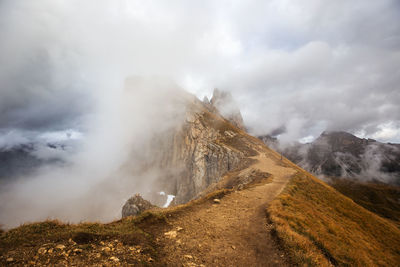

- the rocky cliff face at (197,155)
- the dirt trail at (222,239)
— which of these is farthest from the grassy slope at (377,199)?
the dirt trail at (222,239)

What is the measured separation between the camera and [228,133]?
8550 centimetres

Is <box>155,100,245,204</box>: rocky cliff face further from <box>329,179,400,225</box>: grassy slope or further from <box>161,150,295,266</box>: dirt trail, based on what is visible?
<box>329,179,400,225</box>: grassy slope

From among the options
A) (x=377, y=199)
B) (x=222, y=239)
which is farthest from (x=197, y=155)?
(x=377, y=199)

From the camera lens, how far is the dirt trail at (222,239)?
7629mm

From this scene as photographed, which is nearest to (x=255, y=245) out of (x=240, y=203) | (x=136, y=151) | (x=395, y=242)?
(x=240, y=203)

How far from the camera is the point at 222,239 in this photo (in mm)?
9391

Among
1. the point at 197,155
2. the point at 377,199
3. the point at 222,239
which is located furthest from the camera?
the point at 377,199

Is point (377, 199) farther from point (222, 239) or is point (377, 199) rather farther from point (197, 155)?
point (222, 239)

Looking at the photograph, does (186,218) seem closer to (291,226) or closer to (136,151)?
(291,226)

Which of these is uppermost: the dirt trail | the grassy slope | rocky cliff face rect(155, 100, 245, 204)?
rocky cliff face rect(155, 100, 245, 204)

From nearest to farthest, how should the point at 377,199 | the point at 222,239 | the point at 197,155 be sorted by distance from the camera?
the point at 222,239, the point at 197,155, the point at 377,199

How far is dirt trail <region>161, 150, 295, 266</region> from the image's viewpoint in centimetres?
763

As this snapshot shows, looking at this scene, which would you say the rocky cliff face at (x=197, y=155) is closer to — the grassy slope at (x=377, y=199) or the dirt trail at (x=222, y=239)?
the dirt trail at (x=222, y=239)

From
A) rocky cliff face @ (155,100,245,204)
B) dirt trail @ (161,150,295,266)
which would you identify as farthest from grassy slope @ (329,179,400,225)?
dirt trail @ (161,150,295,266)
